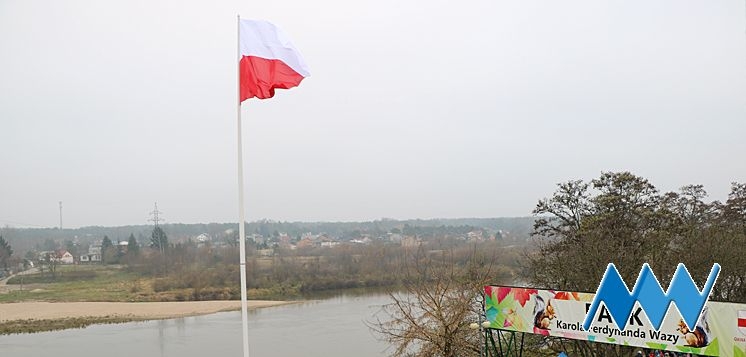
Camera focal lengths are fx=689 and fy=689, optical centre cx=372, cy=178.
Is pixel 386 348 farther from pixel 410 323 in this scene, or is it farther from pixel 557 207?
pixel 410 323

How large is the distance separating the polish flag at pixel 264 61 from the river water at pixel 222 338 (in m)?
19.7

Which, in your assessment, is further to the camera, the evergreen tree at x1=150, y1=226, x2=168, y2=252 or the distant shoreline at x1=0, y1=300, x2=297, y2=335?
the evergreen tree at x1=150, y1=226, x2=168, y2=252

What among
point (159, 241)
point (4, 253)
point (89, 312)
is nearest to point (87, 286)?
point (159, 241)

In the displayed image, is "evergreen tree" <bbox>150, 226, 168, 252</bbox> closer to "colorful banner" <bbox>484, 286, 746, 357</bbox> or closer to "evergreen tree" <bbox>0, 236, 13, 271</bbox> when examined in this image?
"evergreen tree" <bbox>0, 236, 13, 271</bbox>

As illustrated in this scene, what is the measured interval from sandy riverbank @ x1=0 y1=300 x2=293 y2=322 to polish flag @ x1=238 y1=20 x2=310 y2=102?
132 feet

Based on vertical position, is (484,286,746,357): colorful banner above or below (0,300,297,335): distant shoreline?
above

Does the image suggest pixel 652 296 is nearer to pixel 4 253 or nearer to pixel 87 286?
pixel 87 286

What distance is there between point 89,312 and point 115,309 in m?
2.34

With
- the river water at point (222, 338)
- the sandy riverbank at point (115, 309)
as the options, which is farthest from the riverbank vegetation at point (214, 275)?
the river water at point (222, 338)

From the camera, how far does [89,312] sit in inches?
1891

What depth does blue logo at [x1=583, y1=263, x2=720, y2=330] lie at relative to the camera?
1166cm

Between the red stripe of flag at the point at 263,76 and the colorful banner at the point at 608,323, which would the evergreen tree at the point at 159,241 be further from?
the red stripe of flag at the point at 263,76

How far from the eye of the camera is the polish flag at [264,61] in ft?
30.7

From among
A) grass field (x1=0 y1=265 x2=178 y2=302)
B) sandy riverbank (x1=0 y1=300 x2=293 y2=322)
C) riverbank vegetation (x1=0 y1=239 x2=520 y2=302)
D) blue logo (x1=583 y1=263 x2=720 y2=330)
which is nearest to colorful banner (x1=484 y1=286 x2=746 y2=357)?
blue logo (x1=583 y1=263 x2=720 y2=330)
